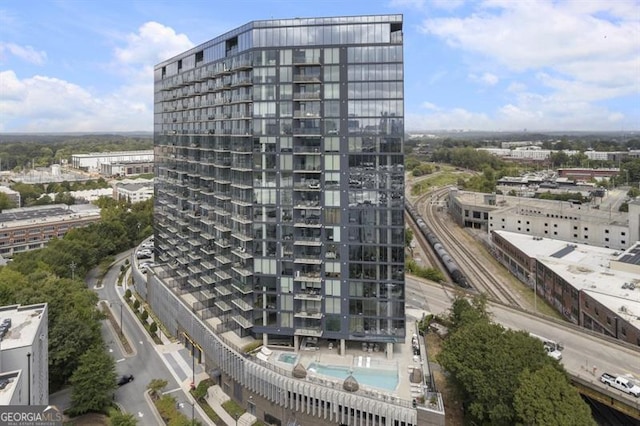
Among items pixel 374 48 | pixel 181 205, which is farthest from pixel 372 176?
pixel 181 205

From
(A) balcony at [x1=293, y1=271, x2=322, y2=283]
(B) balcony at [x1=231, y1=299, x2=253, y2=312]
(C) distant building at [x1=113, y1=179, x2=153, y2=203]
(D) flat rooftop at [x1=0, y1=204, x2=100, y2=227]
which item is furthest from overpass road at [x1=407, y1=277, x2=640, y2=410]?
(C) distant building at [x1=113, y1=179, x2=153, y2=203]

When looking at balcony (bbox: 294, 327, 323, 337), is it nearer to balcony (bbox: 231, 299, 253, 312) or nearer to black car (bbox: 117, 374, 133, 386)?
balcony (bbox: 231, 299, 253, 312)

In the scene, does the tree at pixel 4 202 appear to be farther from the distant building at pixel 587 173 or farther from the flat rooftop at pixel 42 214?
the distant building at pixel 587 173

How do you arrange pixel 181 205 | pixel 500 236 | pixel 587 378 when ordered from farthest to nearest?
pixel 500 236
pixel 181 205
pixel 587 378

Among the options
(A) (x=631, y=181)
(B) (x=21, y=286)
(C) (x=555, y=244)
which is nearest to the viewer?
(B) (x=21, y=286)

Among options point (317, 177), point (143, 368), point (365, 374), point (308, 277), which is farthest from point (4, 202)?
point (365, 374)

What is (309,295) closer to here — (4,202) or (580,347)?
(580,347)

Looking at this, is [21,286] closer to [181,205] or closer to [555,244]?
[181,205]
